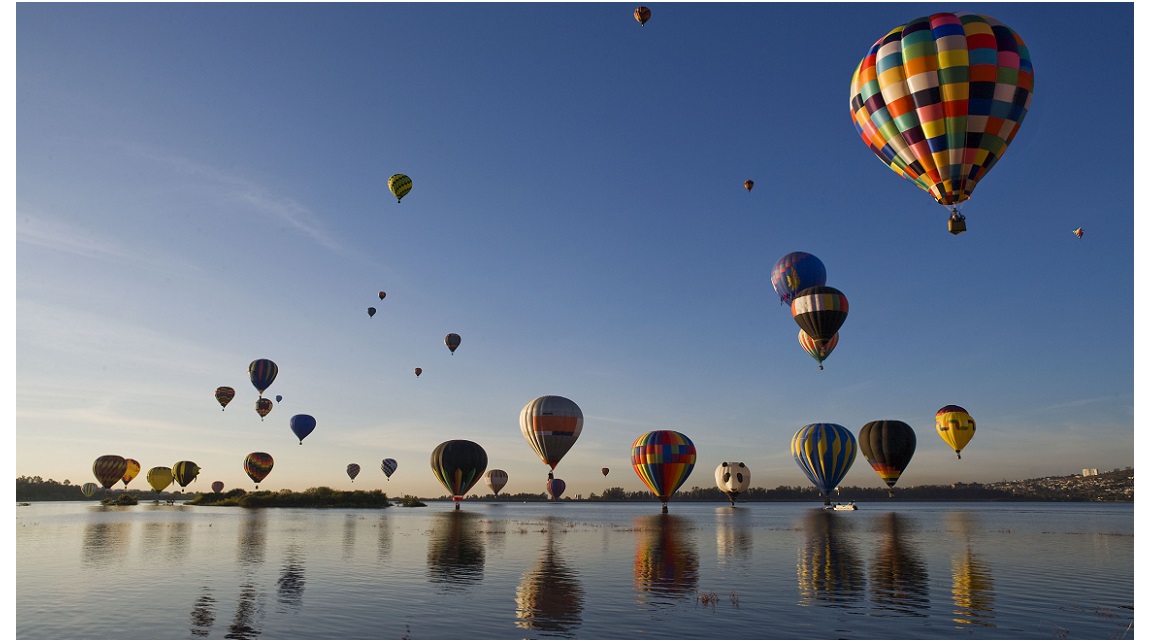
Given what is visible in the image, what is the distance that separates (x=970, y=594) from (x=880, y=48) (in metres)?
24.0

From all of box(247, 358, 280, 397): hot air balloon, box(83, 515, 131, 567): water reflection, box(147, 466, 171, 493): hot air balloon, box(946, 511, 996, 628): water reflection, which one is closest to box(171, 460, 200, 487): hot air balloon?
box(147, 466, 171, 493): hot air balloon

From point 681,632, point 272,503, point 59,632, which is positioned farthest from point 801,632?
point 272,503

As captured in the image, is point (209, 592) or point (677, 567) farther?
point (677, 567)

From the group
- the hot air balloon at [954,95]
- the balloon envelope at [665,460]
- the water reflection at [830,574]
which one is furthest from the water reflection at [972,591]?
the balloon envelope at [665,460]

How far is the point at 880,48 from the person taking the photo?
33.2 m

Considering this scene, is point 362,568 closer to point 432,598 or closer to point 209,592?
point 209,592

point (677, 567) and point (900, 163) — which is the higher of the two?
point (900, 163)

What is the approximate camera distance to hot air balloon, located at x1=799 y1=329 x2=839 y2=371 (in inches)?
2274

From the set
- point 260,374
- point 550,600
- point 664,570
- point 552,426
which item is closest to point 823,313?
point 552,426

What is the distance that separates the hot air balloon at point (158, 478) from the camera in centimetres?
12838

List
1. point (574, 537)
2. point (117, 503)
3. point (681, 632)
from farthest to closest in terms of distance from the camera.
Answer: point (117, 503) < point (574, 537) < point (681, 632)

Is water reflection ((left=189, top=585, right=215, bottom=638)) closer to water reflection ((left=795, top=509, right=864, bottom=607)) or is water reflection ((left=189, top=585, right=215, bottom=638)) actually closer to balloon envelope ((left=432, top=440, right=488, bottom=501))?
Answer: water reflection ((left=795, top=509, right=864, bottom=607))

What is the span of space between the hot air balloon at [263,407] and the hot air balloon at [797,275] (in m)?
78.9

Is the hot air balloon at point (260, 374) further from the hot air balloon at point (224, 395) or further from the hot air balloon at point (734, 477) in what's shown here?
the hot air balloon at point (734, 477)
